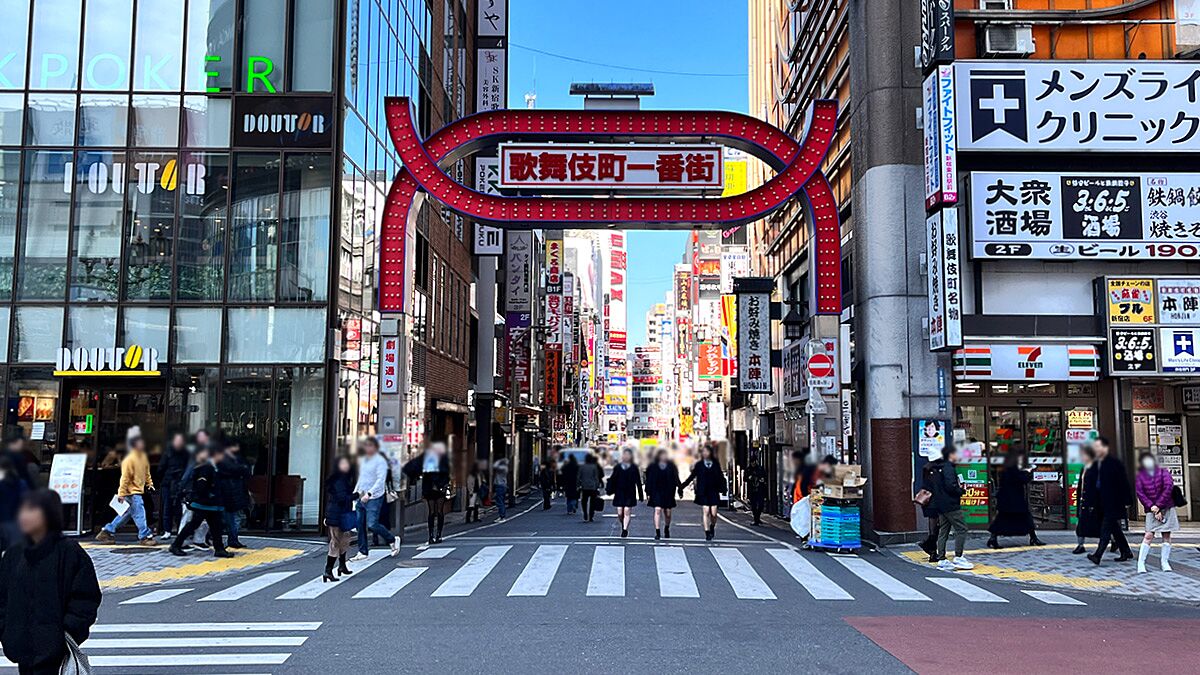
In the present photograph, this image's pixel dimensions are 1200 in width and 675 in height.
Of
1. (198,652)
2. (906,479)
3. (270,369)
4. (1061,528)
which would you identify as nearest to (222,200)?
(270,369)

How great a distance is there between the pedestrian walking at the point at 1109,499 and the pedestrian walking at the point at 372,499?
10.1m

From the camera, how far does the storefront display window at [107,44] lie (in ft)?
69.9

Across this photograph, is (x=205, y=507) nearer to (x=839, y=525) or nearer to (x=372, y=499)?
(x=372, y=499)

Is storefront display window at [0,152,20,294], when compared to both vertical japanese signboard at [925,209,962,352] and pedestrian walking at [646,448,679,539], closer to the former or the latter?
pedestrian walking at [646,448,679,539]

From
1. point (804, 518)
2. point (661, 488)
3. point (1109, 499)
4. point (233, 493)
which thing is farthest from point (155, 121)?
point (1109, 499)

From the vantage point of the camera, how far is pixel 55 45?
21406mm

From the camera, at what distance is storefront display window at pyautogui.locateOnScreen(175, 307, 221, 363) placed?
20891mm

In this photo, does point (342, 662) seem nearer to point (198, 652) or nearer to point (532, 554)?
point (198, 652)

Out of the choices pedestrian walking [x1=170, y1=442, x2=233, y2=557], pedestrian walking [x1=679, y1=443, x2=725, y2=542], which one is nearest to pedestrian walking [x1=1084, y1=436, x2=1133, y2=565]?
pedestrian walking [x1=679, y1=443, x2=725, y2=542]

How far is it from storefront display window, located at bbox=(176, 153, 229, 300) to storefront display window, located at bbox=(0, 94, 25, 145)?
362 centimetres

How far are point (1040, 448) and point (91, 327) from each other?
2033 cm

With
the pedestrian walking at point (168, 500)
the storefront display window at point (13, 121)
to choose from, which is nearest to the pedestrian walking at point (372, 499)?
the pedestrian walking at point (168, 500)

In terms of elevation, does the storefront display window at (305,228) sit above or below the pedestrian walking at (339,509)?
above

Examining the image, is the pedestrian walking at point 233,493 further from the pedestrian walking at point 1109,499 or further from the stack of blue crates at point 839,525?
the pedestrian walking at point 1109,499
